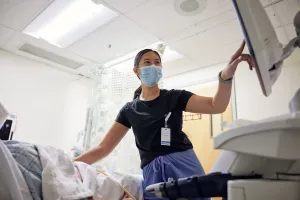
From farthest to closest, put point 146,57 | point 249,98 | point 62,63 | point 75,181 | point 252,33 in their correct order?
point 62,63, point 249,98, point 146,57, point 75,181, point 252,33

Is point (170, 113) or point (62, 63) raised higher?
point (62, 63)

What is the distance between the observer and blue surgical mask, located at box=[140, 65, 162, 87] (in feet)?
4.15

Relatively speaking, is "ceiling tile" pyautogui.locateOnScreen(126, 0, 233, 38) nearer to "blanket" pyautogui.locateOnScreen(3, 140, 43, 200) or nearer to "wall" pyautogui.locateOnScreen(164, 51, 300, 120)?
"wall" pyautogui.locateOnScreen(164, 51, 300, 120)

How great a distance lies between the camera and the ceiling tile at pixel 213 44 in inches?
93.6

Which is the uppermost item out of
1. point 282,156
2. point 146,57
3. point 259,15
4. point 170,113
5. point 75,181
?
point 146,57

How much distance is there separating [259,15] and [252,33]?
0.14m

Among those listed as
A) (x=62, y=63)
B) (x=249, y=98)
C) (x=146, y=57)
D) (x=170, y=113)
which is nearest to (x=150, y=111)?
(x=170, y=113)

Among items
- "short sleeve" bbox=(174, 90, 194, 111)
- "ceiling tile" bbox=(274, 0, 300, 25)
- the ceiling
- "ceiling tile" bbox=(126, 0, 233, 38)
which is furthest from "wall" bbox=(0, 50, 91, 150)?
"ceiling tile" bbox=(274, 0, 300, 25)

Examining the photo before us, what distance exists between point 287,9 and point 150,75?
158cm

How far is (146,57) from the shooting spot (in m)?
1.30

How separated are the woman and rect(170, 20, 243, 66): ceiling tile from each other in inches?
58.8

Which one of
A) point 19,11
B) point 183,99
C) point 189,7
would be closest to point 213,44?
point 189,7

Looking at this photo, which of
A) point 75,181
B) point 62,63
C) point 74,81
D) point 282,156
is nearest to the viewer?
point 282,156

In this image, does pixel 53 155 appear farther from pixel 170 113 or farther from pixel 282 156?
pixel 282 156
